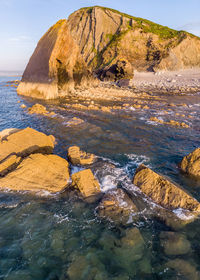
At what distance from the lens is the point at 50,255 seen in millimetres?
3893

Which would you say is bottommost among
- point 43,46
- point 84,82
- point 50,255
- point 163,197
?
point 50,255

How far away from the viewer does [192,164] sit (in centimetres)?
703

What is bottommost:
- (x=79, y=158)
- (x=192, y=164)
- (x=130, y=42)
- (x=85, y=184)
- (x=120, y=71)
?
(x=85, y=184)

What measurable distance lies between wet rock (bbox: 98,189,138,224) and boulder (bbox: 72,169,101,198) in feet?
1.74

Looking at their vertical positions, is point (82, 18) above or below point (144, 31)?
above

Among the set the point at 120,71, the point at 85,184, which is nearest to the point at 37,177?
the point at 85,184

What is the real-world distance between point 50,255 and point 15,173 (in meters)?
3.33

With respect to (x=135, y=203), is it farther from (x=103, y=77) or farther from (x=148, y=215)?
(x=103, y=77)

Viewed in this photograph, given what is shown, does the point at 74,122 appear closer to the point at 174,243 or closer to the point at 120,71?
the point at 174,243

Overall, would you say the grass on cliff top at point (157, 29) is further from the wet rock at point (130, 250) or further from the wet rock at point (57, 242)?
the wet rock at point (57, 242)

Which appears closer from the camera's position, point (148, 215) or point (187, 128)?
point (148, 215)

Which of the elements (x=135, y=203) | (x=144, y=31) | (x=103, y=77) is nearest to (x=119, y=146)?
(x=135, y=203)

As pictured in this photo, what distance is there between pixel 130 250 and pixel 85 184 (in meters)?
2.60

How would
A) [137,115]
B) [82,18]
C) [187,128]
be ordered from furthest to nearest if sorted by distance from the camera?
[82,18]
[137,115]
[187,128]
